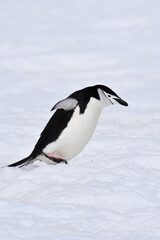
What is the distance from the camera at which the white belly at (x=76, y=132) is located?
552 cm

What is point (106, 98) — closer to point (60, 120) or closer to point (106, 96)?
point (106, 96)

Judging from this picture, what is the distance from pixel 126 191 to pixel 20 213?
0.86 metres

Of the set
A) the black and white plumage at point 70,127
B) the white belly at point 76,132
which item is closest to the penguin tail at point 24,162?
the black and white plumage at point 70,127

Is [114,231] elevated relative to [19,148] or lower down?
elevated

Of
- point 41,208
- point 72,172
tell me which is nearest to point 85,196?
point 41,208

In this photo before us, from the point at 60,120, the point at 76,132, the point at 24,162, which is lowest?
the point at 24,162

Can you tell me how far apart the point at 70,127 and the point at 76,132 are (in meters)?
0.06

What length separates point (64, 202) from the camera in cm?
430

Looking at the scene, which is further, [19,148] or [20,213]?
[19,148]

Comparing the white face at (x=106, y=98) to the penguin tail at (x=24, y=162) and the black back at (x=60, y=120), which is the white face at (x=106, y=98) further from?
the penguin tail at (x=24, y=162)

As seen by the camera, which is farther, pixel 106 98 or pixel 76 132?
pixel 106 98

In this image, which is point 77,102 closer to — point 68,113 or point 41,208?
point 68,113

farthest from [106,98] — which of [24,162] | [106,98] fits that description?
[24,162]

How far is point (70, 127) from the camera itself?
5.52m
